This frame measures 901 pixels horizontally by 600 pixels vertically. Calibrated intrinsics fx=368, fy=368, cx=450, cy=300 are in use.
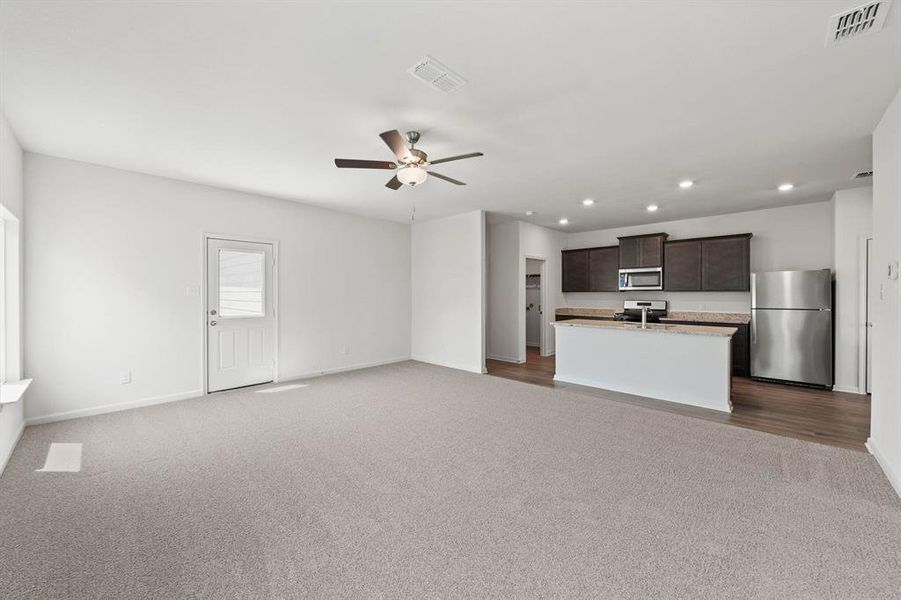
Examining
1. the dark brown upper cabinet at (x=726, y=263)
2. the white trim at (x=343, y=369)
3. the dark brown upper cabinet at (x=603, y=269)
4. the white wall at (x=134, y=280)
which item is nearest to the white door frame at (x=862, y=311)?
the dark brown upper cabinet at (x=726, y=263)

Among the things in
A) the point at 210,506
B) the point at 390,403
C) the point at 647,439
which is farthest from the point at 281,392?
the point at 647,439

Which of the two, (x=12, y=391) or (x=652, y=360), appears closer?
(x=12, y=391)

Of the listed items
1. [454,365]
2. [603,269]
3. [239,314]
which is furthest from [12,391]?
[603,269]

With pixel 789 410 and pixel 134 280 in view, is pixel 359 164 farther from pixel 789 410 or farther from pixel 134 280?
pixel 789 410

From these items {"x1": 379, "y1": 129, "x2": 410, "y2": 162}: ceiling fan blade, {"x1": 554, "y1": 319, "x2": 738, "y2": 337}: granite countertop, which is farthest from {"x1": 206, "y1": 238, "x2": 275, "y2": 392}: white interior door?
{"x1": 554, "y1": 319, "x2": 738, "y2": 337}: granite countertop

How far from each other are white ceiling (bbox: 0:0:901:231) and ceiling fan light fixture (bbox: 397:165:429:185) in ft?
1.11

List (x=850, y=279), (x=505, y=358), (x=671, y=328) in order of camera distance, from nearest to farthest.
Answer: (x=671, y=328)
(x=850, y=279)
(x=505, y=358)

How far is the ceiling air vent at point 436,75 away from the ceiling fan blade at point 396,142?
44 cm

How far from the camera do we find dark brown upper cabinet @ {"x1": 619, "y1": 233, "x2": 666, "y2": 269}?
21.9 feet

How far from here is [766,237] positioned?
19.4ft

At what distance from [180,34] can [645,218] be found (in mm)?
6737

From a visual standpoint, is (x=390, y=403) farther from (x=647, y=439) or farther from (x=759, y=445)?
(x=759, y=445)

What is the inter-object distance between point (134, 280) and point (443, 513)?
425cm

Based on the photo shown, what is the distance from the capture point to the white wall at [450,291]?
597cm
